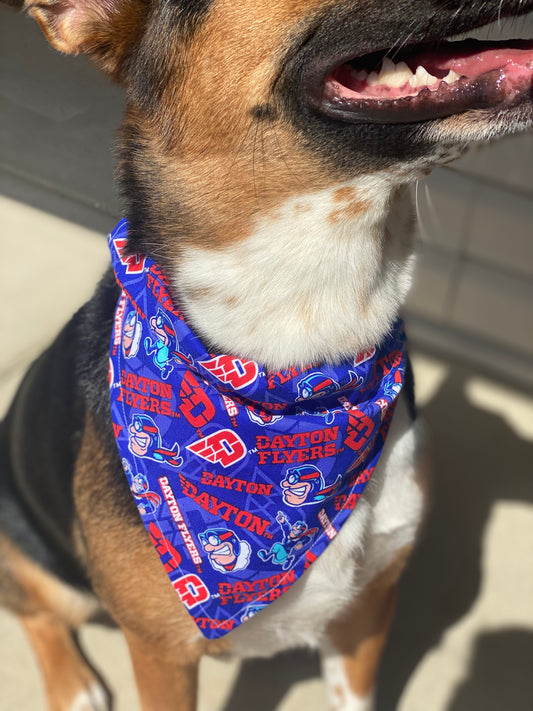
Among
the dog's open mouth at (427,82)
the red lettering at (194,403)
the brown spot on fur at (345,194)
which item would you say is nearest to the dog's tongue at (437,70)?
the dog's open mouth at (427,82)

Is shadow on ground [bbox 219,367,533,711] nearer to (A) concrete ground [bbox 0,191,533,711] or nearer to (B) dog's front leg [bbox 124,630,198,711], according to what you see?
(A) concrete ground [bbox 0,191,533,711]

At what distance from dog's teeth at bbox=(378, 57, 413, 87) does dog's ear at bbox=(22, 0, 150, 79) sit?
0.51 meters

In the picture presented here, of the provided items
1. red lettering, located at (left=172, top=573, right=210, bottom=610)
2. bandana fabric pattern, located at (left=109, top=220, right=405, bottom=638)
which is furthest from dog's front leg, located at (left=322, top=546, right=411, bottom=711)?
red lettering, located at (left=172, top=573, right=210, bottom=610)

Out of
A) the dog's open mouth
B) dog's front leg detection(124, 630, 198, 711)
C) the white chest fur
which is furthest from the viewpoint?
dog's front leg detection(124, 630, 198, 711)

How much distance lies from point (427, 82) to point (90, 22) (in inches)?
28.3

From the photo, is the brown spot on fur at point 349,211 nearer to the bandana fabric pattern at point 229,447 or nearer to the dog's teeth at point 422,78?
the dog's teeth at point 422,78

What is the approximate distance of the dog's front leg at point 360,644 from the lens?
2223 mm

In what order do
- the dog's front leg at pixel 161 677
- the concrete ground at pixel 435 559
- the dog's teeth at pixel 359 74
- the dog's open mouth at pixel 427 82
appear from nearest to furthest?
the dog's open mouth at pixel 427 82
the dog's teeth at pixel 359 74
the dog's front leg at pixel 161 677
the concrete ground at pixel 435 559

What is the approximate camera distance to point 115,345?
196cm

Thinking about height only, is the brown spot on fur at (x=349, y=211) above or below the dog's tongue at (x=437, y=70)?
below

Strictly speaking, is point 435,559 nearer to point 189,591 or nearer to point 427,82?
point 189,591

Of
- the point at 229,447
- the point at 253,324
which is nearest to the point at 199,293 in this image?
the point at 253,324

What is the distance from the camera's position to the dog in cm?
146

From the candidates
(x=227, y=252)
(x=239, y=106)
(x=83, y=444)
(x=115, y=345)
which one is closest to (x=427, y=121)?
(x=239, y=106)
